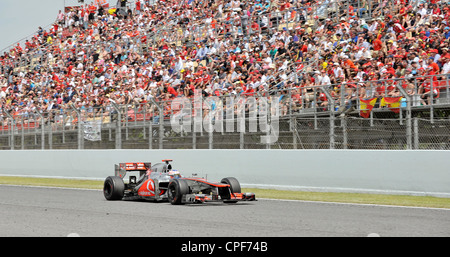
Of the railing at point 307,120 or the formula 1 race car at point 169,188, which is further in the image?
the railing at point 307,120

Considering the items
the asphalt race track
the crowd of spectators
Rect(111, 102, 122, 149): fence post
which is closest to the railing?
Rect(111, 102, 122, 149): fence post

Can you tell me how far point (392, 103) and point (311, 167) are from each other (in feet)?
8.34

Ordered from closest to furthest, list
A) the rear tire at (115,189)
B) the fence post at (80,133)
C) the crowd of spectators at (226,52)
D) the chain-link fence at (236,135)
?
the rear tire at (115,189), the chain-link fence at (236,135), the crowd of spectators at (226,52), the fence post at (80,133)

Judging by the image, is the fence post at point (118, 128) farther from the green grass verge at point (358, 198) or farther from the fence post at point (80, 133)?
the green grass verge at point (358, 198)

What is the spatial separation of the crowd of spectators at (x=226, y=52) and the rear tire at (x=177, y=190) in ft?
15.9

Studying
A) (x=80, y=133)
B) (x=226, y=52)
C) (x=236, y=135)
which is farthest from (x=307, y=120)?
(x=80, y=133)

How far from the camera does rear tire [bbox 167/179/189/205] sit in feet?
41.0

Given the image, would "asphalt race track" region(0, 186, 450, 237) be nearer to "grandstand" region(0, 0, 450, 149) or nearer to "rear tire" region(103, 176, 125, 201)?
"rear tire" region(103, 176, 125, 201)

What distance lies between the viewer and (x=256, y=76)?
812 inches

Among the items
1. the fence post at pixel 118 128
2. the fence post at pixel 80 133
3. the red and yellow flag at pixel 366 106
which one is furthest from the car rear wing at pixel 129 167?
the fence post at pixel 80 133

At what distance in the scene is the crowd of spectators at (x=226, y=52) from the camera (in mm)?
17797

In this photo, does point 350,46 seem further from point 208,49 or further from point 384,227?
point 384,227

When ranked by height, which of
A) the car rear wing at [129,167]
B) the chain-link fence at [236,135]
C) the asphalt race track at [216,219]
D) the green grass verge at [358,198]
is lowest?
the green grass verge at [358,198]

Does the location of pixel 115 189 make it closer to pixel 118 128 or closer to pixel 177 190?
pixel 177 190
